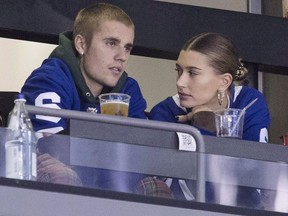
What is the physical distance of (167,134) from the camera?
5699 millimetres

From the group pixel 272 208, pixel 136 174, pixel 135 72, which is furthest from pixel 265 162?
pixel 135 72

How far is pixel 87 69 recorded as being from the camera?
6.50 metres

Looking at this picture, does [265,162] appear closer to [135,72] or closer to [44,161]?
[44,161]

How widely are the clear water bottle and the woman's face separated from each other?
4.53 ft

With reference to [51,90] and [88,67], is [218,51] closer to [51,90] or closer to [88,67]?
[88,67]

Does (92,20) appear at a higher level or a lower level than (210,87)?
higher

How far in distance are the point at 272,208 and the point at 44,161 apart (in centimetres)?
94

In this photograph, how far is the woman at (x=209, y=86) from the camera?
654 centimetres

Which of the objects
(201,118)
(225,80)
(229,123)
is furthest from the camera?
(225,80)

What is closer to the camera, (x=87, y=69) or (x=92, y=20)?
(x=87, y=69)

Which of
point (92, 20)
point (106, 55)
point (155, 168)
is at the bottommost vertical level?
point (155, 168)

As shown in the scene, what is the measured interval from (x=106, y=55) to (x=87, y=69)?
0.41ft

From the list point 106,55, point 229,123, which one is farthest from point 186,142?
point 106,55

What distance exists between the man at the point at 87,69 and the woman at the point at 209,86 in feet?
0.59
